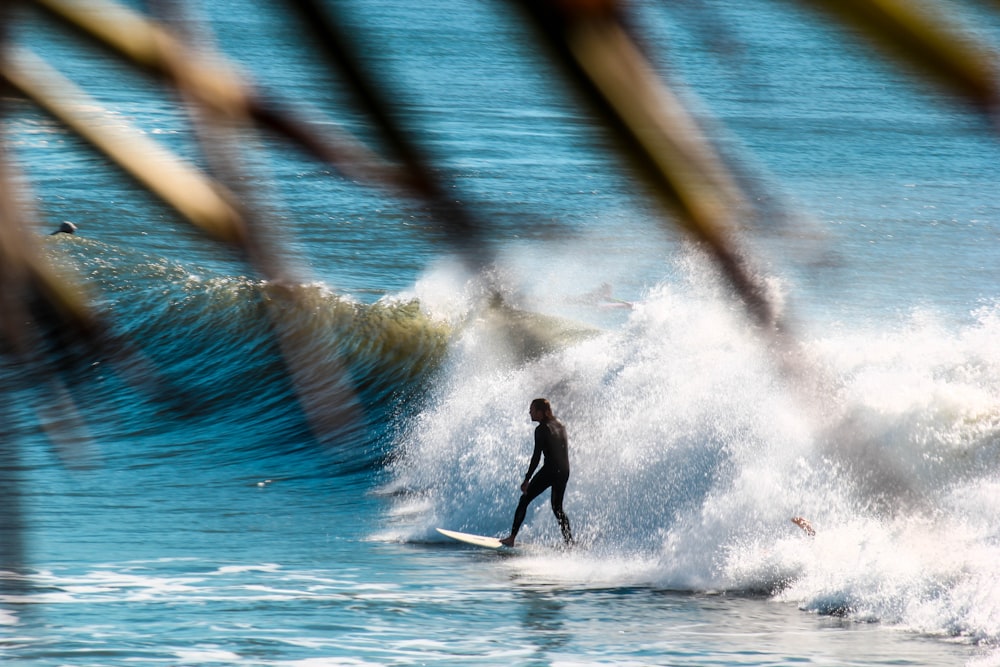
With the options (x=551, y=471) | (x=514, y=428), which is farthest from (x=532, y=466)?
(x=514, y=428)

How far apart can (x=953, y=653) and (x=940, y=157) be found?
39077 millimetres

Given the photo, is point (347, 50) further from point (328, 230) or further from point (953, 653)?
point (328, 230)

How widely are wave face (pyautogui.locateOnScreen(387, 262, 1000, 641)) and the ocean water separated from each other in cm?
4

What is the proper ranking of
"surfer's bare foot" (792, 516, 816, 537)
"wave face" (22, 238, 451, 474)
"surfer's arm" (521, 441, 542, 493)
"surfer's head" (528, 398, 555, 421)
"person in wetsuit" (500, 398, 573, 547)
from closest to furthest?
"surfer's head" (528, 398, 555, 421) → "surfer's bare foot" (792, 516, 816, 537) → "surfer's arm" (521, 441, 542, 493) → "person in wetsuit" (500, 398, 573, 547) → "wave face" (22, 238, 451, 474)

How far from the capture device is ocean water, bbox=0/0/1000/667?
820 mm

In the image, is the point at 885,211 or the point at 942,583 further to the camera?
the point at 885,211

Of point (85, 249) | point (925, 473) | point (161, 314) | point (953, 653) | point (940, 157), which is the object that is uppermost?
point (940, 157)

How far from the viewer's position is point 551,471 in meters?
11.7

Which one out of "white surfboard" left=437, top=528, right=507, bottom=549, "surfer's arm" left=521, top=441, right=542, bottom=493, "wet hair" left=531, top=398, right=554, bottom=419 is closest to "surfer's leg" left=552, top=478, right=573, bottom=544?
"surfer's arm" left=521, top=441, right=542, bottom=493

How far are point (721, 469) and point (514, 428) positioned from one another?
3.06m

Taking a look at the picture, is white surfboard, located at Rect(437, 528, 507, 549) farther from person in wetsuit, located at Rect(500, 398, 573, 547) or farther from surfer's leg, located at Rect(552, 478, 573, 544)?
surfer's leg, located at Rect(552, 478, 573, 544)

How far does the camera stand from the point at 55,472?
46.4 feet

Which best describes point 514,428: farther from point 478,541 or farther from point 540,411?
point 540,411

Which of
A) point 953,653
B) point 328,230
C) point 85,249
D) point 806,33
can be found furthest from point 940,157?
point 806,33
